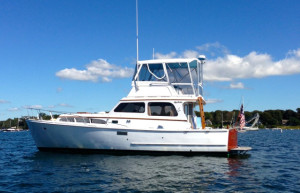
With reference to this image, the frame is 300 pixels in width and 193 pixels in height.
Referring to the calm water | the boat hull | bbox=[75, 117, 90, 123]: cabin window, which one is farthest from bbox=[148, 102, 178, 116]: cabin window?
bbox=[75, 117, 90, 123]: cabin window

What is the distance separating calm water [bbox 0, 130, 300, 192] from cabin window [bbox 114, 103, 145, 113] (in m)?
2.58

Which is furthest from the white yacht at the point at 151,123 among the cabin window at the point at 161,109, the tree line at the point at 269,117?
the tree line at the point at 269,117

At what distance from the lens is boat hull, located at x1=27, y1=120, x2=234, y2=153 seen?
48.9ft

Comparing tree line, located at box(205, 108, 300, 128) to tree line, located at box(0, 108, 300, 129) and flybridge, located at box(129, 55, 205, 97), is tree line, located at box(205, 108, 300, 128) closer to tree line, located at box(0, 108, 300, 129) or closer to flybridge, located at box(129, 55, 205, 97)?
tree line, located at box(0, 108, 300, 129)

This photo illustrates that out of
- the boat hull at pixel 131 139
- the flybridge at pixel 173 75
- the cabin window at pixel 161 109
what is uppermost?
the flybridge at pixel 173 75

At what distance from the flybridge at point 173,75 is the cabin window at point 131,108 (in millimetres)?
767

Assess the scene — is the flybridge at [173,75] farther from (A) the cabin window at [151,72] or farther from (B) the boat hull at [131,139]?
(B) the boat hull at [131,139]

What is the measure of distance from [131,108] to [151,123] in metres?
1.41

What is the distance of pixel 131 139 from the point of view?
15.2 meters

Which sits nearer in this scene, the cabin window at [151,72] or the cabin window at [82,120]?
the cabin window at [82,120]

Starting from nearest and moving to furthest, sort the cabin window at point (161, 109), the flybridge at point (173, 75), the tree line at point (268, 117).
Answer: the cabin window at point (161, 109) → the flybridge at point (173, 75) → the tree line at point (268, 117)

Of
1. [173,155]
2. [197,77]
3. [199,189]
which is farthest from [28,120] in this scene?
[199,189]

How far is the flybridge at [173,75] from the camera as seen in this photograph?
645 inches

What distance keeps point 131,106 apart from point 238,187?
8.24 meters
